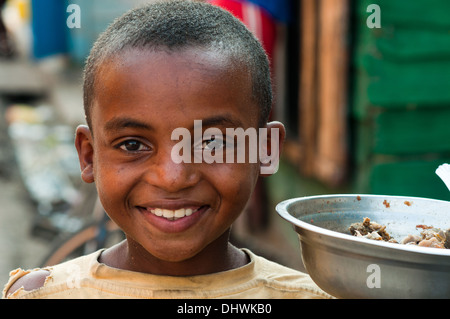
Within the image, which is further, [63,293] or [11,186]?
[11,186]

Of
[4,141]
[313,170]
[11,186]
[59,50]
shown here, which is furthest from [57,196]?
[313,170]

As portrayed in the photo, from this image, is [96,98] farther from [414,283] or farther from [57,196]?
[57,196]

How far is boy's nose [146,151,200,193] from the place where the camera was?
139cm

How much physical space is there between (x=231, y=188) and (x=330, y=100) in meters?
2.13

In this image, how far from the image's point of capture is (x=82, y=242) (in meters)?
3.70

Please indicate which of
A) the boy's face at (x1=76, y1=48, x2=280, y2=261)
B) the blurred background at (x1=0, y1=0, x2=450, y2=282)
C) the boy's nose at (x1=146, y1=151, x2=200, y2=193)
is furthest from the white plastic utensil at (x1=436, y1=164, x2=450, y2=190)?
the blurred background at (x1=0, y1=0, x2=450, y2=282)

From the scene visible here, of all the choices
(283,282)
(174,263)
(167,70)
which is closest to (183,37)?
(167,70)

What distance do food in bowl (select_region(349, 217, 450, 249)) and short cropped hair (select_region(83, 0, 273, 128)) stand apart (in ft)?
1.32

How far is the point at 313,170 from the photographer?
401 cm

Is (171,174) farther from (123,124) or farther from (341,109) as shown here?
(341,109)

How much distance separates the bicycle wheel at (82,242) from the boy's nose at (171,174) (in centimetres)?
232

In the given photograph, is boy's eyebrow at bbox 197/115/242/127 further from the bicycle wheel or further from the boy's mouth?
the bicycle wheel

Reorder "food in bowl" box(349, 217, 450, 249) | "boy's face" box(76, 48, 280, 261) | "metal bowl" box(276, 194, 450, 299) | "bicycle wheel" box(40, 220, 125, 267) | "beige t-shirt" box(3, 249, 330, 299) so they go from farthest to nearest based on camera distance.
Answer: "bicycle wheel" box(40, 220, 125, 267) → "beige t-shirt" box(3, 249, 330, 299) → "boy's face" box(76, 48, 280, 261) → "food in bowl" box(349, 217, 450, 249) → "metal bowl" box(276, 194, 450, 299)

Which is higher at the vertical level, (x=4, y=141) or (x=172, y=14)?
(x=172, y=14)
